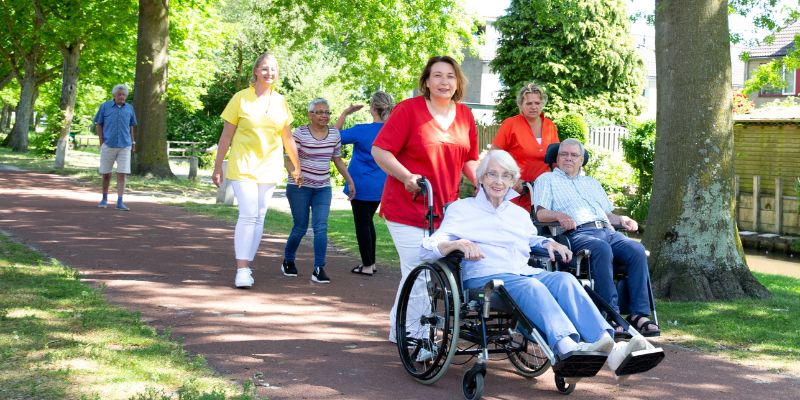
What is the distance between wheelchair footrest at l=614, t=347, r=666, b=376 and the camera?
506 cm

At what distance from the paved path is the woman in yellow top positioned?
0.53m

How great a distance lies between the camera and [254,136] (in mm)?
9023

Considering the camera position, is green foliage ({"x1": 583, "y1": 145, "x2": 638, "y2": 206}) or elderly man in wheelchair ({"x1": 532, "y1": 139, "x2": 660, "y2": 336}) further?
green foliage ({"x1": 583, "y1": 145, "x2": 638, "y2": 206})

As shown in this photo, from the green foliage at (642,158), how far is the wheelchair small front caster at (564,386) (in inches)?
857

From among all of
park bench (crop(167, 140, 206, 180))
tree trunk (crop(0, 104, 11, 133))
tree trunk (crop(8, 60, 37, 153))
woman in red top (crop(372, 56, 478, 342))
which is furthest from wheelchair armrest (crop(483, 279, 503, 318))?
tree trunk (crop(0, 104, 11, 133))

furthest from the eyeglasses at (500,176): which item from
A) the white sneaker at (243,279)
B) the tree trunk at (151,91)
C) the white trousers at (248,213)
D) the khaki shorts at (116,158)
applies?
the tree trunk at (151,91)

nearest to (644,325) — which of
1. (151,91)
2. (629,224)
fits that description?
(629,224)

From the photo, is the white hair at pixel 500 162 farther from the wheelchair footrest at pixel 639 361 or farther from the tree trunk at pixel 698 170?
the tree trunk at pixel 698 170

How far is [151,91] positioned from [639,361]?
2103 cm

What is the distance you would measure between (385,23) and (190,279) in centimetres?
2040

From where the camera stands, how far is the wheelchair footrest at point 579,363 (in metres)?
5.08

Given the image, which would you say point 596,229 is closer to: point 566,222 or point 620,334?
point 566,222

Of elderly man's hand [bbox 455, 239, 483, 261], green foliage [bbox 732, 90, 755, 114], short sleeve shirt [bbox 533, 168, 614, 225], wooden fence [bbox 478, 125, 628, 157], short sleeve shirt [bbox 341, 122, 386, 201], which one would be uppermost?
green foliage [bbox 732, 90, 755, 114]

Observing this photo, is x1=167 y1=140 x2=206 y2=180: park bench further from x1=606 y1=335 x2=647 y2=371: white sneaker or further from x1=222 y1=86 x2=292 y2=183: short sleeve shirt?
x1=606 y1=335 x2=647 y2=371: white sneaker
